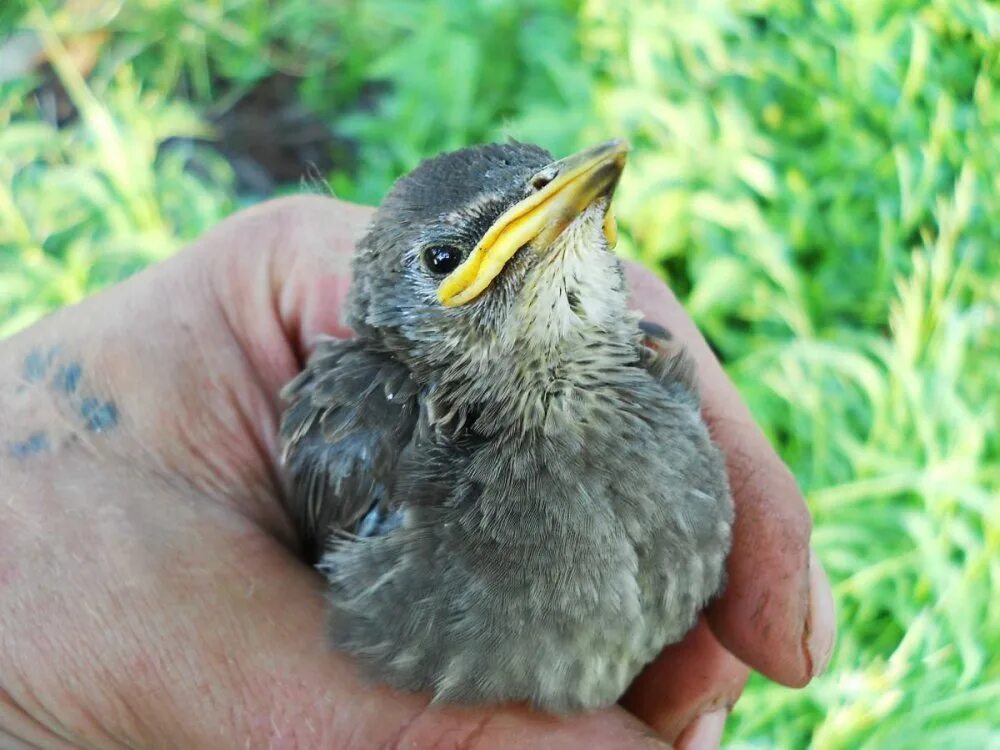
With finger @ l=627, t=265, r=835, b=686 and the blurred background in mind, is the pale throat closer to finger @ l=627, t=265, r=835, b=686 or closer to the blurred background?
finger @ l=627, t=265, r=835, b=686

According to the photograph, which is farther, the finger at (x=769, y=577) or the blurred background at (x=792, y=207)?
the blurred background at (x=792, y=207)

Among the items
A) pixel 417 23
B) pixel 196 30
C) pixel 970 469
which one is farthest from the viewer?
pixel 196 30

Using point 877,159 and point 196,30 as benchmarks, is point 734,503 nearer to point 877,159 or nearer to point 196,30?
point 877,159

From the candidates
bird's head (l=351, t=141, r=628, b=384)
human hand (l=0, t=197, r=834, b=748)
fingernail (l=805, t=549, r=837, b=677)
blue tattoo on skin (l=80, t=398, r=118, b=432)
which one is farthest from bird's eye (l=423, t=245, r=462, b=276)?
fingernail (l=805, t=549, r=837, b=677)

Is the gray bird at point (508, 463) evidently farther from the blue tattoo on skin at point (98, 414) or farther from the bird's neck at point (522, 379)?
the blue tattoo on skin at point (98, 414)

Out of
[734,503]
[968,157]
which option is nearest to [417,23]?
[968,157]

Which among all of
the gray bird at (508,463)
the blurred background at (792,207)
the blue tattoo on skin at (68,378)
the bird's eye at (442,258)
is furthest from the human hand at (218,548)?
the bird's eye at (442,258)
